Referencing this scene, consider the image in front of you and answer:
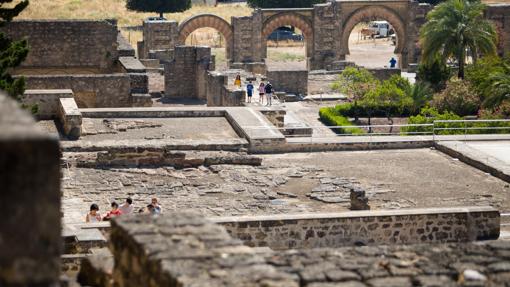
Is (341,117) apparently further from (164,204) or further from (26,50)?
(164,204)

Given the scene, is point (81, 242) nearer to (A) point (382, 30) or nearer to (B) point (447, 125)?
(B) point (447, 125)

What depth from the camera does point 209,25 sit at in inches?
2023

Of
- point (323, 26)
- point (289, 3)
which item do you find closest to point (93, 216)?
point (323, 26)

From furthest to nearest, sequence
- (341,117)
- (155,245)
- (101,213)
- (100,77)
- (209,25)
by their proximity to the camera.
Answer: (209,25)
(341,117)
(100,77)
(101,213)
(155,245)

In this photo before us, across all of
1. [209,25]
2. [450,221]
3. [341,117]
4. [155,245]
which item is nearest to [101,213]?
[450,221]

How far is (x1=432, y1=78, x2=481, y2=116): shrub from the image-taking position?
3647cm

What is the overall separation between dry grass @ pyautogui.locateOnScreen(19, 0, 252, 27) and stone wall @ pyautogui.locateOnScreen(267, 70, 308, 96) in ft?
71.7

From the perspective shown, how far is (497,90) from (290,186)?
16.1 meters

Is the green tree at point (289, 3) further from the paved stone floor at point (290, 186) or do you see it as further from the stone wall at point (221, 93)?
the paved stone floor at point (290, 186)

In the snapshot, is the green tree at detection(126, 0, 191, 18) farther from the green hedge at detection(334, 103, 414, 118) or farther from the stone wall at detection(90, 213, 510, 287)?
the stone wall at detection(90, 213, 510, 287)

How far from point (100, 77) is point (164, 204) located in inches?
432

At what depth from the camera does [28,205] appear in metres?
4.99

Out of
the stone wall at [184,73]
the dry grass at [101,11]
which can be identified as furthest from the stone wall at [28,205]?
the dry grass at [101,11]

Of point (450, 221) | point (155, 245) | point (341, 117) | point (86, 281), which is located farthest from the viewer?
point (341, 117)
